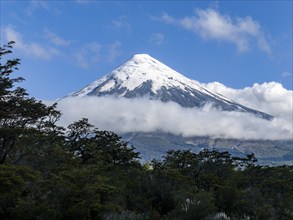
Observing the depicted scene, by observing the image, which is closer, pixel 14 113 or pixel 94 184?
pixel 94 184

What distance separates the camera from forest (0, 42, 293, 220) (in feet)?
59.2

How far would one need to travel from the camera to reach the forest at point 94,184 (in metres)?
18.0

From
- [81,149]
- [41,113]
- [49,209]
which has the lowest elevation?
[49,209]

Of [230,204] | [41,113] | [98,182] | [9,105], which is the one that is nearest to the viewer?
[98,182]

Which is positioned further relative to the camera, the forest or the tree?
the tree

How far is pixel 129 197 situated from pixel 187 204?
479cm

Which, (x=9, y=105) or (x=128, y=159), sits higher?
(x=9, y=105)

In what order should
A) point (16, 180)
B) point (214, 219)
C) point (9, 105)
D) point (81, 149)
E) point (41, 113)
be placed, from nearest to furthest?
point (214, 219)
point (16, 180)
point (9, 105)
point (41, 113)
point (81, 149)

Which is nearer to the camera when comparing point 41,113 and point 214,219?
point 214,219

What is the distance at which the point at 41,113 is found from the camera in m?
31.2

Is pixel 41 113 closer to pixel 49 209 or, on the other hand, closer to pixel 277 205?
pixel 49 209

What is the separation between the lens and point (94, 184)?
61.5 ft

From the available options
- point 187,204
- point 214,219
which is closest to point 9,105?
point 187,204

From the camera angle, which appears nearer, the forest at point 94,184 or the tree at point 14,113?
the forest at point 94,184
